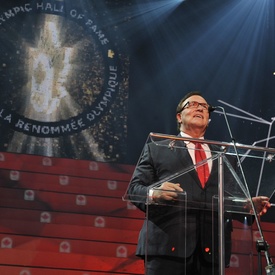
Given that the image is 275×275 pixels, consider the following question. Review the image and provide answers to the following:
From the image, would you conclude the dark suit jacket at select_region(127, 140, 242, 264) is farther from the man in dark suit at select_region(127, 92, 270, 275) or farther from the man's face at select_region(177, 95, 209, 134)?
the man's face at select_region(177, 95, 209, 134)

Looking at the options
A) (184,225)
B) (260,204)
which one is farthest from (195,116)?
(184,225)

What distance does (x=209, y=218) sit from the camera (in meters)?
2.03

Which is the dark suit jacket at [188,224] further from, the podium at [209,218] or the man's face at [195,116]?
the man's face at [195,116]

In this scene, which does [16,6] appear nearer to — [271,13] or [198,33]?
[198,33]

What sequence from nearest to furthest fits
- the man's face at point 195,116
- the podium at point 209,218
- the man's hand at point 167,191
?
the podium at point 209,218 < the man's hand at point 167,191 < the man's face at point 195,116

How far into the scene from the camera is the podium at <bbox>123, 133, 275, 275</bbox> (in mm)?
1976

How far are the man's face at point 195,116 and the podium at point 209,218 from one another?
0.58m

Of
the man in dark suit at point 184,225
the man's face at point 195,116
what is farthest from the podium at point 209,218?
the man's face at point 195,116

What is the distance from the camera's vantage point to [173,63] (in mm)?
5105

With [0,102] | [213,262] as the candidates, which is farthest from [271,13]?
[213,262]

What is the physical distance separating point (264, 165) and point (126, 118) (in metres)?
2.57

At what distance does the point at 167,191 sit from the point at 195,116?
785 mm

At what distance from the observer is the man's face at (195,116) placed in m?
2.80

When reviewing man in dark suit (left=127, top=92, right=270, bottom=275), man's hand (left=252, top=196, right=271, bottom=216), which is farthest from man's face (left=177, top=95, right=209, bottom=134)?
man's hand (left=252, top=196, right=271, bottom=216)
